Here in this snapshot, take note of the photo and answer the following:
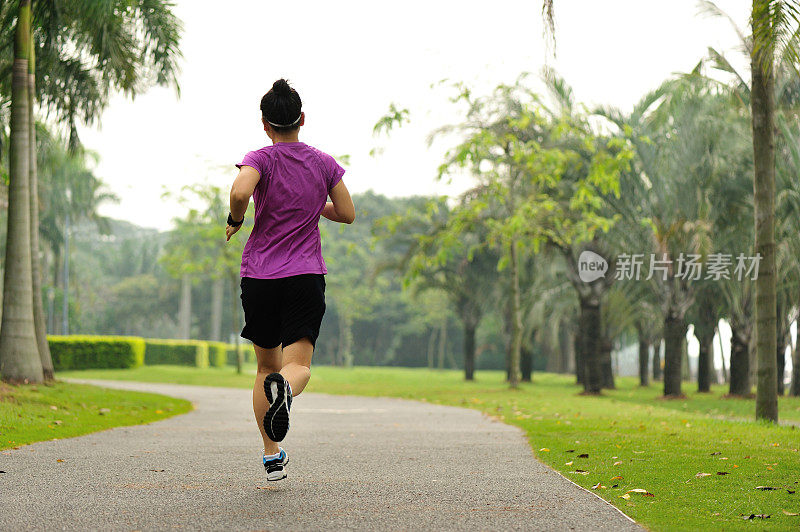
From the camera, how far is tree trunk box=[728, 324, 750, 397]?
23047 mm

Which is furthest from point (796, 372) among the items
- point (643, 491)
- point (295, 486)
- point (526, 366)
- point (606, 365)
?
point (295, 486)

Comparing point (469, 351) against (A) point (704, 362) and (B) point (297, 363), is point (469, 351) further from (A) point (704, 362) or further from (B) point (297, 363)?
(B) point (297, 363)

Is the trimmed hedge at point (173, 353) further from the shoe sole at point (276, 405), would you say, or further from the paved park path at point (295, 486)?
the shoe sole at point (276, 405)

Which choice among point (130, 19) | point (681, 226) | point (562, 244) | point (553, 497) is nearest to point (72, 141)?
point (130, 19)

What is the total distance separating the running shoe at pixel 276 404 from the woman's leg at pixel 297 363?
0.22 metres

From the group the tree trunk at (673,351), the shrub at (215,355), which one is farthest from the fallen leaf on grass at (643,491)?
the shrub at (215,355)

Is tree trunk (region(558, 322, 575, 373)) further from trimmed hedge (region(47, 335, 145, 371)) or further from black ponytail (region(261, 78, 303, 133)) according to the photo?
black ponytail (region(261, 78, 303, 133))

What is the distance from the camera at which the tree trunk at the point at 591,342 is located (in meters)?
23.0

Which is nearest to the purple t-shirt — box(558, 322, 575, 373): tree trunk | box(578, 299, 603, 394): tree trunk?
box(578, 299, 603, 394): tree trunk

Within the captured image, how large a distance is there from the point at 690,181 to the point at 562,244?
11.5 feet

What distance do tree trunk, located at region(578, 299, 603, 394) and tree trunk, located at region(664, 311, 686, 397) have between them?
184cm

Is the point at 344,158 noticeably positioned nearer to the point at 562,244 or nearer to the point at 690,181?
the point at 562,244

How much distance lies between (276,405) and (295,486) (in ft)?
3.45

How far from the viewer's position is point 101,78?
53.5ft
